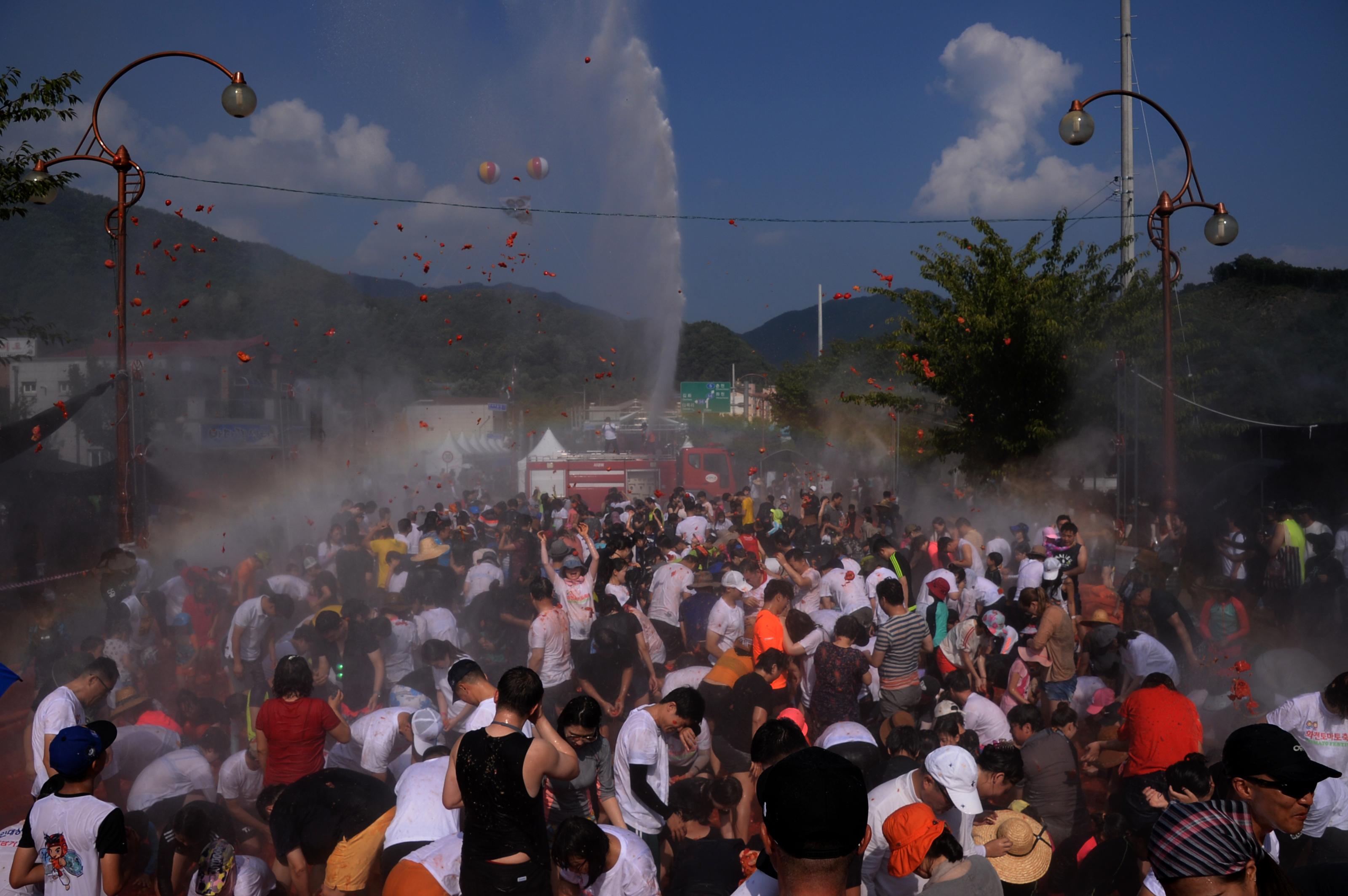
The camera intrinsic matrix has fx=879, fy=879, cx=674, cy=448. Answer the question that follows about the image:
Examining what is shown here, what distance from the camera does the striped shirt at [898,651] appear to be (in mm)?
6383

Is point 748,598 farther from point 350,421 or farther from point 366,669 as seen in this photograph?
point 350,421

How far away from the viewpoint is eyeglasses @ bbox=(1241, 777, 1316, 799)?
2822 mm

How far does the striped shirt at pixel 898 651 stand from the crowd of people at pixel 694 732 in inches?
0.8

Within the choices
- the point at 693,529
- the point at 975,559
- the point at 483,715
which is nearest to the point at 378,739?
the point at 483,715

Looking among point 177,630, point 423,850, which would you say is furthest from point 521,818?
point 177,630

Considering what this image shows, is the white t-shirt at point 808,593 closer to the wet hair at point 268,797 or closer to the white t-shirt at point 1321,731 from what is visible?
the white t-shirt at point 1321,731

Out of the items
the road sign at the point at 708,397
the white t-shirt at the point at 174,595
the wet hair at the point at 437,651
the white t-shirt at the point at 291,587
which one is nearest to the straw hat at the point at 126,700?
the white t-shirt at the point at 291,587

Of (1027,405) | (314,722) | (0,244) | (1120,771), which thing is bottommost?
(1120,771)

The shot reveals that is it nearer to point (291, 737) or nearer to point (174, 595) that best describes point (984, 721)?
point (291, 737)

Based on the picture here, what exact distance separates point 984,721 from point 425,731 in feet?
11.3

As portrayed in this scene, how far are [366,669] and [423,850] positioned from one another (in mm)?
3432

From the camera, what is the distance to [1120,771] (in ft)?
17.2

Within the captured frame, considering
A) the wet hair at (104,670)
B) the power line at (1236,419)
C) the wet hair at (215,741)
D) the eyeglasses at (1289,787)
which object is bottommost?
the wet hair at (215,741)

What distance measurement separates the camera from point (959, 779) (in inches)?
152
